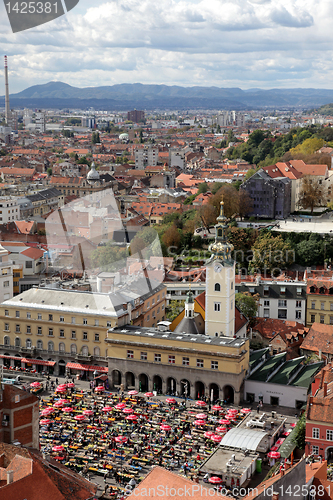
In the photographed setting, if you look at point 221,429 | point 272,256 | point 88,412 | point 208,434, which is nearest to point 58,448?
point 88,412

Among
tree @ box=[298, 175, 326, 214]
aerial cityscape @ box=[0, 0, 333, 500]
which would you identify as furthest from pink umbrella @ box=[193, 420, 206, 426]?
tree @ box=[298, 175, 326, 214]

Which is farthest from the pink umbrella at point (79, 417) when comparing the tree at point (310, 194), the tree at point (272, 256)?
the tree at point (310, 194)

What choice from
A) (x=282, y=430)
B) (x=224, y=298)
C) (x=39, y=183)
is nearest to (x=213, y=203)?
(x=224, y=298)

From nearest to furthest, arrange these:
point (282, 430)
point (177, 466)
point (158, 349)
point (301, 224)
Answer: point (177, 466), point (282, 430), point (158, 349), point (301, 224)

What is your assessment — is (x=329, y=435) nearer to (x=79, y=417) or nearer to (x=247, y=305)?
(x=79, y=417)

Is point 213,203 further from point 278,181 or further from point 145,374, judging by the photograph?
point 145,374

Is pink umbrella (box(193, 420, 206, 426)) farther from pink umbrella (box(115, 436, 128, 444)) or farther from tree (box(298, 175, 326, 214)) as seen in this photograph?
tree (box(298, 175, 326, 214))
